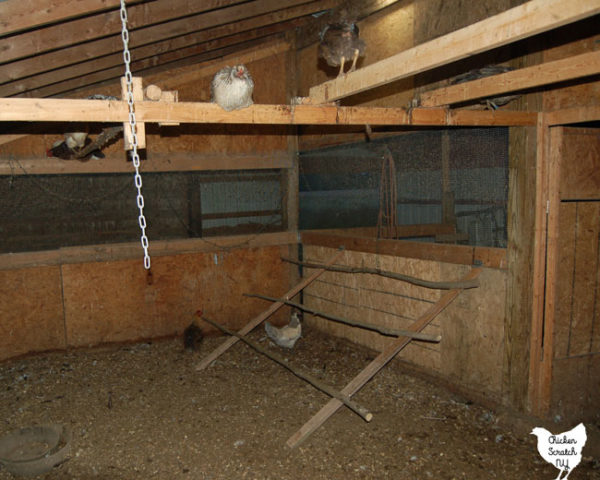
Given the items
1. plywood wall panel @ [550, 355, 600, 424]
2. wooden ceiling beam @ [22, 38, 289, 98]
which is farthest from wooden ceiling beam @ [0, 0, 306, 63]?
plywood wall panel @ [550, 355, 600, 424]

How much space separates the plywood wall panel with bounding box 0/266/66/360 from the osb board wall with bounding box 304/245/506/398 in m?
2.81

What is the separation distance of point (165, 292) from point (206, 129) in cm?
187

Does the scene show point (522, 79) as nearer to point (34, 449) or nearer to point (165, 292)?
point (34, 449)

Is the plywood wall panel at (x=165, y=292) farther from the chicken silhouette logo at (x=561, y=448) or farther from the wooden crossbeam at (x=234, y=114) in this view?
the chicken silhouette logo at (x=561, y=448)

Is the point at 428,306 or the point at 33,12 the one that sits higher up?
the point at 33,12

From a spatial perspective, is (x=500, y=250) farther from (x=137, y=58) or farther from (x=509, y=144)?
(x=137, y=58)

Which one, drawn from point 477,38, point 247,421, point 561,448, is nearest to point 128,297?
point 247,421

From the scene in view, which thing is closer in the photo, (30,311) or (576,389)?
(576,389)

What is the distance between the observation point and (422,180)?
387cm

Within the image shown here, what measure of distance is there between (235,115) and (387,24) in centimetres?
243

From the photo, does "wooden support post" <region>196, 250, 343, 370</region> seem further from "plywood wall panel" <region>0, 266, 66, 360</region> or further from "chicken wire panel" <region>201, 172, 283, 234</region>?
"plywood wall panel" <region>0, 266, 66, 360</region>

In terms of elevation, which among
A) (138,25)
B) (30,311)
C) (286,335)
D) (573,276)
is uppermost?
(138,25)

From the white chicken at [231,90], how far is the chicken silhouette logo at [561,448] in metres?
2.67

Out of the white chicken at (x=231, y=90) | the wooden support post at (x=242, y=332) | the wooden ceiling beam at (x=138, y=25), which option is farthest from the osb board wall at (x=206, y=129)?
the white chicken at (x=231, y=90)
